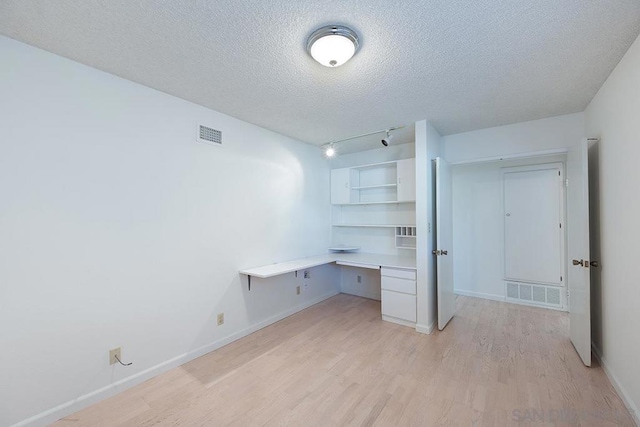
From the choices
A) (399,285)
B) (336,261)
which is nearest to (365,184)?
(336,261)

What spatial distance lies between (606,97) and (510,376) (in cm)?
249

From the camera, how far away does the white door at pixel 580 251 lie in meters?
2.28

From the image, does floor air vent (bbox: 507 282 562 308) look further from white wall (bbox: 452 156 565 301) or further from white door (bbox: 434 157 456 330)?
white door (bbox: 434 157 456 330)

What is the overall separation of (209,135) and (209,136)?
1 centimetres

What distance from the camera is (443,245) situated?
3.16 metres

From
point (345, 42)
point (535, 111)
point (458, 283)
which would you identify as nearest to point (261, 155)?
point (345, 42)

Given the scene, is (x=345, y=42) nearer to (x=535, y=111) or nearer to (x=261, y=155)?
(x=261, y=155)

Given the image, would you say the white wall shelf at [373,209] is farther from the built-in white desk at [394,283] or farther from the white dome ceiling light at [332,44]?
the white dome ceiling light at [332,44]

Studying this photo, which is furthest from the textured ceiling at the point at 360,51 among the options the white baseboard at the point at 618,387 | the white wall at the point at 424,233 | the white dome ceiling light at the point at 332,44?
the white baseboard at the point at 618,387

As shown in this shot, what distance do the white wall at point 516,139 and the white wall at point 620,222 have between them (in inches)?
20.5

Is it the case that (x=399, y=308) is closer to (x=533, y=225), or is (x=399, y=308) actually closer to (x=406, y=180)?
(x=406, y=180)

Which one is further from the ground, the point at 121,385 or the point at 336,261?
the point at 336,261

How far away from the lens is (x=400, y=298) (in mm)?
3281

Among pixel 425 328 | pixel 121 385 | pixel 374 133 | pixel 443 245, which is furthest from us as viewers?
pixel 374 133
